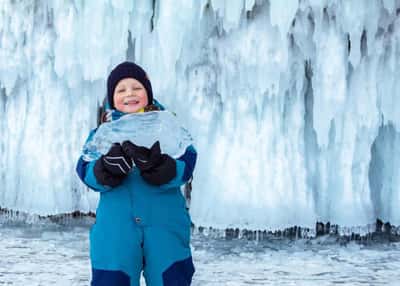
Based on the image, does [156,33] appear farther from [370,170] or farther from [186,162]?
[186,162]

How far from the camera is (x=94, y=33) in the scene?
168 inches

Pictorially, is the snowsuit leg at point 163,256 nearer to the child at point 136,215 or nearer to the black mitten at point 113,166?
the child at point 136,215

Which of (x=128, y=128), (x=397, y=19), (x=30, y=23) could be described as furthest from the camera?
(x=30, y=23)

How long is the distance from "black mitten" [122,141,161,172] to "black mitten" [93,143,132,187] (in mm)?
25

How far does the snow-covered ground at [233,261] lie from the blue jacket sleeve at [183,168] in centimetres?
132

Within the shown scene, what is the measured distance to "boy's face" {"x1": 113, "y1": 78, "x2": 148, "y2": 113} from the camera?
7.31 ft

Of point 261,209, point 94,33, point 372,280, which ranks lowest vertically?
point 372,280

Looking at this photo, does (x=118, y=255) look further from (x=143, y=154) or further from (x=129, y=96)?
(x=129, y=96)

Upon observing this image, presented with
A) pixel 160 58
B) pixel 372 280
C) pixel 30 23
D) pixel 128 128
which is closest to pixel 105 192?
pixel 128 128

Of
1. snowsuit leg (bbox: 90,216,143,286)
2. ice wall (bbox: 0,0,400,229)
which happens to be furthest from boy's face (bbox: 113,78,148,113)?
ice wall (bbox: 0,0,400,229)

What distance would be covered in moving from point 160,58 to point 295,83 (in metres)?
0.95

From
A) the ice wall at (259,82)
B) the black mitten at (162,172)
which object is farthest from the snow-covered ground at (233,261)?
the black mitten at (162,172)

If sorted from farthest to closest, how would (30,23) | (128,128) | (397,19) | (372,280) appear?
(30,23)
(397,19)
(372,280)
(128,128)

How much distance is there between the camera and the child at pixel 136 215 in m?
2.11
